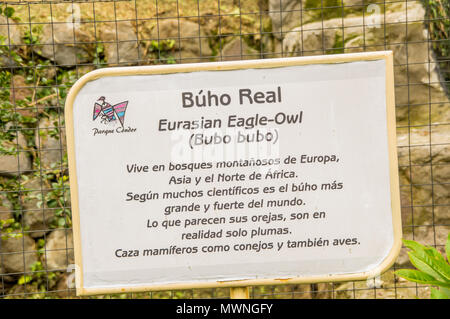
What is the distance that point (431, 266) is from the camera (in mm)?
2342

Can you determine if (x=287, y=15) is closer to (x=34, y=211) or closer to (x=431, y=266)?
(x=431, y=266)

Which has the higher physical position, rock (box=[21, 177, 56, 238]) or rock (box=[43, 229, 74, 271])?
rock (box=[21, 177, 56, 238])

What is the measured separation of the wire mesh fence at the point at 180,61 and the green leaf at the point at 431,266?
2.32ft

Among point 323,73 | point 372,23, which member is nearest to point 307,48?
point 372,23

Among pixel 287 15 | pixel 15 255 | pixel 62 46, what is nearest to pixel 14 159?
pixel 15 255

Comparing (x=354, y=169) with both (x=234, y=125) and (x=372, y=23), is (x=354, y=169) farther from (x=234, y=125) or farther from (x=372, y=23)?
(x=372, y=23)

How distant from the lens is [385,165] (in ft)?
7.33

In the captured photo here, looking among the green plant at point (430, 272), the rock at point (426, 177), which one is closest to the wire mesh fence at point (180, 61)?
the rock at point (426, 177)

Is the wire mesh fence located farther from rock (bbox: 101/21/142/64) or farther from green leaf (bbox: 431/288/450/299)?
green leaf (bbox: 431/288/450/299)

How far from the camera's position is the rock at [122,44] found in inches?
152

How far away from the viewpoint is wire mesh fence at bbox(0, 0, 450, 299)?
3.20m

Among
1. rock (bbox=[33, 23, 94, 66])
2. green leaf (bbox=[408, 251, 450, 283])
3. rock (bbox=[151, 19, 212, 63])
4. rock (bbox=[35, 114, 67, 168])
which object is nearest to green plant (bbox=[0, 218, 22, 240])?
rock (bbox=[35, 114, 67, 168])

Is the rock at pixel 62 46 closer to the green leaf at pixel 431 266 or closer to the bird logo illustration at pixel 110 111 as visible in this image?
the bird logo illustration at pixel 110 111

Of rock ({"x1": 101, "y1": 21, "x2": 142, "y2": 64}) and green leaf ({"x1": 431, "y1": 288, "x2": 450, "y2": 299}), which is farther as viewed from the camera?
rock ({"x1": 101, "y1": 21, "x2": 142, "y2": 64})
